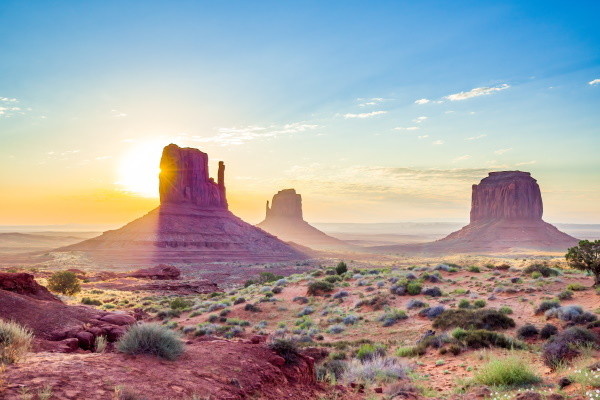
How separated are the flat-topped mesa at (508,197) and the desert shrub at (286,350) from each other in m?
140

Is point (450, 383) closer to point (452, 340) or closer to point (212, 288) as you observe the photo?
point (452, 340)

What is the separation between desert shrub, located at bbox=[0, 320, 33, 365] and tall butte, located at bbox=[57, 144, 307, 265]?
72.3 metres

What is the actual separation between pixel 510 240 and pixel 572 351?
120602 mm

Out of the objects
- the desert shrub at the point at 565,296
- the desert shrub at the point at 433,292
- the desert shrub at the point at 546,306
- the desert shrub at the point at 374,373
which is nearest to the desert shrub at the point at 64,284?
the desert shrub at the point at 433,292

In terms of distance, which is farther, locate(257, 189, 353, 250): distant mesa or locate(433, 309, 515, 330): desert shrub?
locate(257, 189, 353, 250): distant mesa

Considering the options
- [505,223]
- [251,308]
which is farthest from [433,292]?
[505,223]

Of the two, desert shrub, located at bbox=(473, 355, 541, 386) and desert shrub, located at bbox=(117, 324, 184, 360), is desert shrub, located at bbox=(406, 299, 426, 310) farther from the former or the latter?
desert shrub, located at bbox=(117, 324, 184, 360)

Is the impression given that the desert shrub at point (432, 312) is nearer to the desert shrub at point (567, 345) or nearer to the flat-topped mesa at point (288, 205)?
the desert shrub at point (567, 345)

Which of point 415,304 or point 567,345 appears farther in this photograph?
point 415,304

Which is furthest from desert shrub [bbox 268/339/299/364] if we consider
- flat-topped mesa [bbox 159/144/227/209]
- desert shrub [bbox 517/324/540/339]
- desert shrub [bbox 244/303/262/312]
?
flat-topped mesa [bbox 159/144/227/209]

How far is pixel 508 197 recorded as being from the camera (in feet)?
430

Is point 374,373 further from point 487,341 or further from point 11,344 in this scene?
point 11,344

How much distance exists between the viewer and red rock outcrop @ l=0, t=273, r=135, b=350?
36.9ft

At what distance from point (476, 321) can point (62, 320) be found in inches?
597
